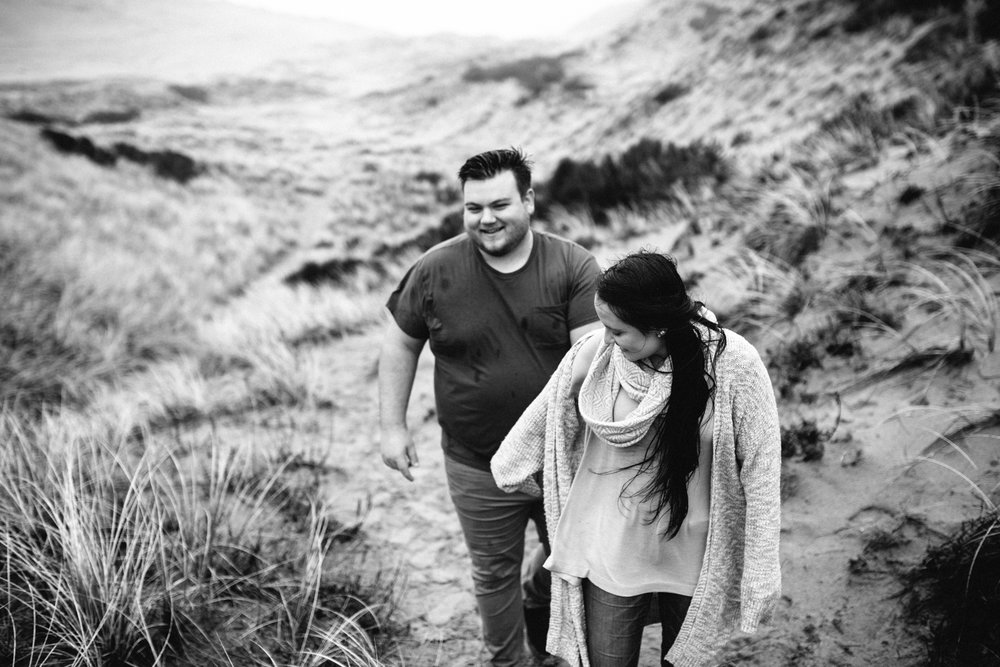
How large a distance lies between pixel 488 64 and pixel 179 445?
32904 millimetres

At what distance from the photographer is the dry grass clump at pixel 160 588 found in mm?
2387

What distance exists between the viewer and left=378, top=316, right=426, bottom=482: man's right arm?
238cm

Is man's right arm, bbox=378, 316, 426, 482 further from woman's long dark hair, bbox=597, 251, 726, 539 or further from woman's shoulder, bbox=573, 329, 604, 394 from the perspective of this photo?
woman's long dark hair, bbox=597, 251, 726, 539

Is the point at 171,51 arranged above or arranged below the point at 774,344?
above

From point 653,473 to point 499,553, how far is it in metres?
1.02

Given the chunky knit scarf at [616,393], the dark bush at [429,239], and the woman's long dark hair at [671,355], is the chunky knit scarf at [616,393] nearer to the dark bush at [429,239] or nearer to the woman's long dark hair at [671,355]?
the woman's long dark hair at [671,355]

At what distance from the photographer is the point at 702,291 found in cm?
509

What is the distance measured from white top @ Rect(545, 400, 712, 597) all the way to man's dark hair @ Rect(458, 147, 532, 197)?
1.02m

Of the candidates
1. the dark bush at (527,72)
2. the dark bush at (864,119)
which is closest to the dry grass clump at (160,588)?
the dark bush at (864,119)

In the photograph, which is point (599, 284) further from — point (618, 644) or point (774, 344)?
point (774, 344)

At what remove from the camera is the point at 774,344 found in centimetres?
412

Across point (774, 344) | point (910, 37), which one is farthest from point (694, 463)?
point (910, 37)

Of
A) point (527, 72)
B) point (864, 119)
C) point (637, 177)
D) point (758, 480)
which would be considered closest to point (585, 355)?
point (758, 480)

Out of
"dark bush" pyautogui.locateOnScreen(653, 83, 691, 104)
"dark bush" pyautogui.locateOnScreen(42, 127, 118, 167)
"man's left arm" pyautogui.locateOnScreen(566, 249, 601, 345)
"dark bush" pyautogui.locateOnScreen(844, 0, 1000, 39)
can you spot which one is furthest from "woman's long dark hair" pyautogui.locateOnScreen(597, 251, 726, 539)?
"dark bush" pyautogui.locateOnScreen(42, 127, 118, 167)
